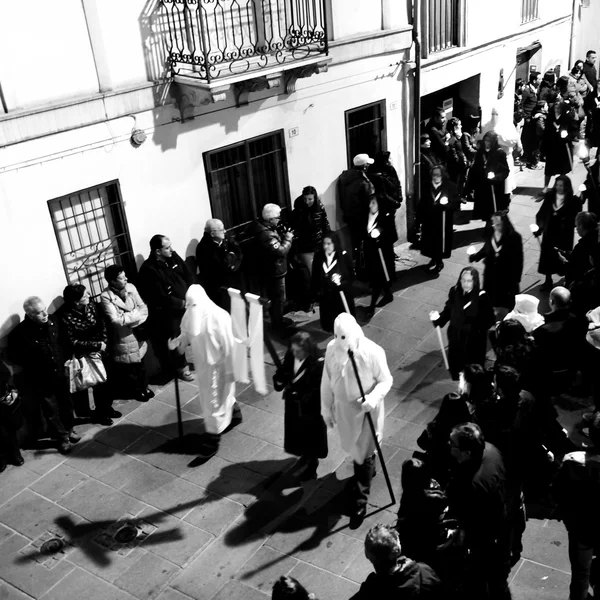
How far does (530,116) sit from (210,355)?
44.4 feet

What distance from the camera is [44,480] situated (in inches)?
322

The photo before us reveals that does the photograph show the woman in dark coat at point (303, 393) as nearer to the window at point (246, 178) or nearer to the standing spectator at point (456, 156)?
the window at point (246, 178)

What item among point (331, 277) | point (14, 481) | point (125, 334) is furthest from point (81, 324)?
point (331, 277)

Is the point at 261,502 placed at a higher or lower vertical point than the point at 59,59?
lower

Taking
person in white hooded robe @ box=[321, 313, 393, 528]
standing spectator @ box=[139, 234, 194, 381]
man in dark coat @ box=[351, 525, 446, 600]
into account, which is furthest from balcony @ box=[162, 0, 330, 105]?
man in dark coat @ box=[351, 525, 446, 600]

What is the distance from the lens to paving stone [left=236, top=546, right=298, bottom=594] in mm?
6574

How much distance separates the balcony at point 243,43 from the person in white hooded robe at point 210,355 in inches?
120

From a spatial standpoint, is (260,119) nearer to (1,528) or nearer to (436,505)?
(1,528)

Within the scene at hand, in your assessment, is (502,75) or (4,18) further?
(502,75)

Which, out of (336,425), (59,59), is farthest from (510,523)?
(59,59)

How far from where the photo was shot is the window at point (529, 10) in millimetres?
18031

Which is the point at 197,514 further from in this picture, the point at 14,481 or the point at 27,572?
the point at 14,481

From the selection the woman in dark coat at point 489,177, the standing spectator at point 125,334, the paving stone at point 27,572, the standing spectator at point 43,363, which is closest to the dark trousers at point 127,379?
the standing spectator at point 125,334

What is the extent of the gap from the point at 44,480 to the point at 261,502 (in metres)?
2.56
